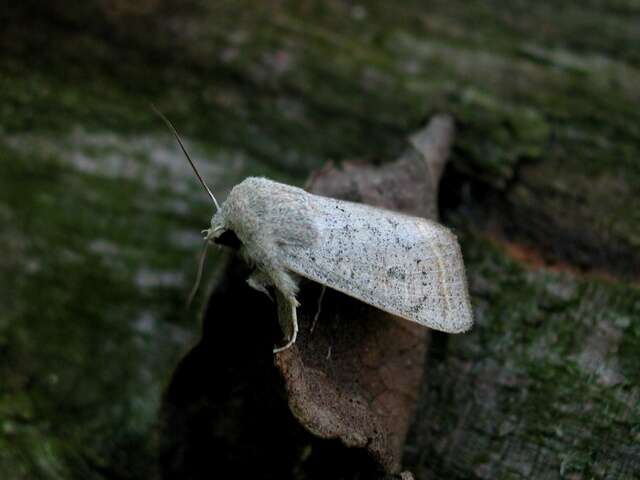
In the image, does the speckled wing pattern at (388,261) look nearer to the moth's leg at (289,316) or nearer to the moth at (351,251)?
the moth at (351,251)

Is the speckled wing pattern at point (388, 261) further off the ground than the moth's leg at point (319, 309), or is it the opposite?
the speckled wing pattern at point (388, 261)

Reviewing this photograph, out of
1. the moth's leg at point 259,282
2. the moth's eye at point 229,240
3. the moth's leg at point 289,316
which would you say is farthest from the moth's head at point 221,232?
the moth's leg at point 289,316

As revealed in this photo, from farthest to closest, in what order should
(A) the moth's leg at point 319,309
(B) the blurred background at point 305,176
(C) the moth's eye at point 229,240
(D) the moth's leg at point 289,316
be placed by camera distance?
(C) the moth's eye at point 229,240 → (B) the blurred background at point 305,176 → (A) the moth's leg at point 319,309 → (D) the moth's leg at point 289,316

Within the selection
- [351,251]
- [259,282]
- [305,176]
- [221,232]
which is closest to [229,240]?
[221,232]

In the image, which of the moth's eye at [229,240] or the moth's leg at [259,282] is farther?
the moth's eye at [229,240]

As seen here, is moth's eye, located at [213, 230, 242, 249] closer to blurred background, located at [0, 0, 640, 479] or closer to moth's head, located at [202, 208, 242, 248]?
moth's head, located at [202, 208, 242, 248]

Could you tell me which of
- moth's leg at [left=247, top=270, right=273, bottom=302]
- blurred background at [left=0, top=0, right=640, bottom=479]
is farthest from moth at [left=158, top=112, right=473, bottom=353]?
blurred background at [left=0, top=0, right=640, bottom=479]

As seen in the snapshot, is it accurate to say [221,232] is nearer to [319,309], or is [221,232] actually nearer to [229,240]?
[229,240]

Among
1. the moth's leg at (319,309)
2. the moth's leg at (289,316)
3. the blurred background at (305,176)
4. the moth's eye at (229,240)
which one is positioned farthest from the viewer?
the moth's eye at (229,240)
